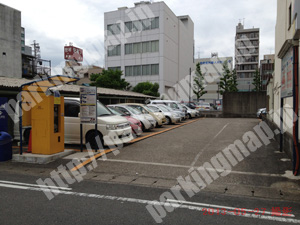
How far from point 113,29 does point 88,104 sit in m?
47.1

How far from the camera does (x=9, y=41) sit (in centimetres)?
2441

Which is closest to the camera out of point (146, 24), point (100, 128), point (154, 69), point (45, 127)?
point (45, 127)

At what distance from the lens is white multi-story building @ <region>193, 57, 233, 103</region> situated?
85062mm

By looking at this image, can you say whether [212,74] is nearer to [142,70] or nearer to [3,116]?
[142,70]

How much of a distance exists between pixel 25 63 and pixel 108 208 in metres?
28.9

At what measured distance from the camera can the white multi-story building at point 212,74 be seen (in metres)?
85.1

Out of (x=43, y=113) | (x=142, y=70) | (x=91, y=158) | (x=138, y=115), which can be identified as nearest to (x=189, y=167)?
(x=91, y=158)

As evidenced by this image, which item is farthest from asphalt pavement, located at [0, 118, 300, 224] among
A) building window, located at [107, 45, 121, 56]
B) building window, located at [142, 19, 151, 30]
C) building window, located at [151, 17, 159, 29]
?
building window, located at [107, 45, 121, 56]

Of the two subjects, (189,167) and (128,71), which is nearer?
(189,167)

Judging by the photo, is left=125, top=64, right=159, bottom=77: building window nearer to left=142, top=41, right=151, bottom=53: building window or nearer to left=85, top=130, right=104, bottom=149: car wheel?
left=142, top=41, right=151, bottom=53: building window

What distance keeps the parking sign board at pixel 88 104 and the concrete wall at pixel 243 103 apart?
23.8 meters

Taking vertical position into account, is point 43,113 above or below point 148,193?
above

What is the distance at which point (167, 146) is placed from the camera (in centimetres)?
973

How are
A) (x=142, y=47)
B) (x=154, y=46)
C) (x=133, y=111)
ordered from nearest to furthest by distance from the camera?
1. (x=133, y=111)
2. (x=154, y=46)
3. (x=142, y=47)
